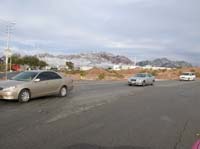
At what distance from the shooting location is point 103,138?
6.98 meters

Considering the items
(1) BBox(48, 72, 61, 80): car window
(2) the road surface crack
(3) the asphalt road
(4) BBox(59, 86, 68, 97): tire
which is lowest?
(2) the road surface crack

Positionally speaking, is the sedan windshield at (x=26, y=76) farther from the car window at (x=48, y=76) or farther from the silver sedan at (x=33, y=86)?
Answer: the car window at (x=48, y=76)

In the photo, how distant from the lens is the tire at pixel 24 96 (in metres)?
13.2

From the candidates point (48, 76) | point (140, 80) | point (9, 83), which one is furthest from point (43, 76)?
point (140, 80)

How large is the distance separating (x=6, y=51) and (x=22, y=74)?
14.9 m

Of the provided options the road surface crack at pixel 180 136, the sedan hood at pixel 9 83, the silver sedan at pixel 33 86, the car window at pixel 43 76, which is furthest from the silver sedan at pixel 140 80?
the road surface crack at pixel 180 136

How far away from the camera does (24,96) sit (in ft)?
44.1

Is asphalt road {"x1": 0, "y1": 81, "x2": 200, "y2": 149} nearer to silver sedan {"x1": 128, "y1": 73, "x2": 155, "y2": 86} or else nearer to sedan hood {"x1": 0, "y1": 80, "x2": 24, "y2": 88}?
sedan hood {"x1": 0, "y1": 80, "x2": 24, "y2": 88}

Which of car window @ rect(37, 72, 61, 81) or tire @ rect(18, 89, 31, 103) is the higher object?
car window @ rect(37, 72, 61, 81)

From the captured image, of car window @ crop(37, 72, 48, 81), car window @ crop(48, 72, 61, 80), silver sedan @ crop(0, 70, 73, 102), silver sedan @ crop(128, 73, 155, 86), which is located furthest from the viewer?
silver sedan @ crop(128, 73, 155, 86)

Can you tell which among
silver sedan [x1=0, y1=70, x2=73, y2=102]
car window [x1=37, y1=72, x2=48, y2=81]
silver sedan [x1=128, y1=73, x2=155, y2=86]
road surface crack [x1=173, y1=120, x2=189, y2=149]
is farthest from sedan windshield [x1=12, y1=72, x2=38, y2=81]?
silver sedan [x1=128, y1=73, x2=155, y2=86]

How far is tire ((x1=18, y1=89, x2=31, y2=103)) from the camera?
43.4 ft

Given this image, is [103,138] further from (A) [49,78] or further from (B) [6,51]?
(B) [6,51]

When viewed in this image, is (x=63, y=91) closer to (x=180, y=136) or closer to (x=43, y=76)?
(x=43, y=76)
